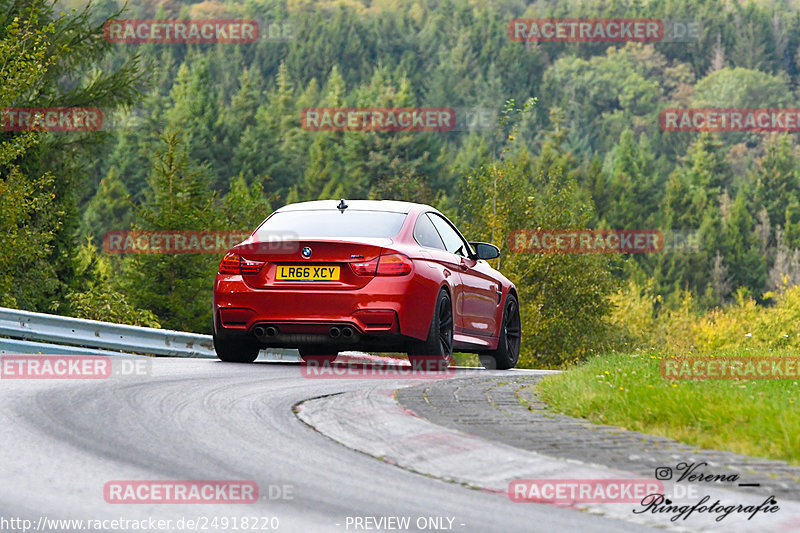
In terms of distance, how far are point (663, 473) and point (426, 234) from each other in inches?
264

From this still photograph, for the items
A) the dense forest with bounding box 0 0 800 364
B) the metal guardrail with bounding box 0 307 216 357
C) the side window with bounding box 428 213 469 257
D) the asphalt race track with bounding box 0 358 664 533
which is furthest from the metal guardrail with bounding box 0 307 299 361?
the dense forest with bounding box 0 0 800 364

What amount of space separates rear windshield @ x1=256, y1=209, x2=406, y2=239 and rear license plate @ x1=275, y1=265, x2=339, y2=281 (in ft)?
1.07

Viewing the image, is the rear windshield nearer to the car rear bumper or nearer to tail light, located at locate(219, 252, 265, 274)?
tail light, located at locate(219, 252, 265, 274)

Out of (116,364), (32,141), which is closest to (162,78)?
(32,141)

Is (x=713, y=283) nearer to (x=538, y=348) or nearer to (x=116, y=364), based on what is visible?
(x=538, y=348)

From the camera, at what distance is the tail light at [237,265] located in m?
11.5

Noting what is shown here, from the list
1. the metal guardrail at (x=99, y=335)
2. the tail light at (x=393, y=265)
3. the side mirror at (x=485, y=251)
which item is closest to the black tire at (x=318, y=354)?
the metal guardrail at (x=99, y=335)

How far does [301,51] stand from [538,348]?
134 m

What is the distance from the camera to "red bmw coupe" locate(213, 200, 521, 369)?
36.6ft

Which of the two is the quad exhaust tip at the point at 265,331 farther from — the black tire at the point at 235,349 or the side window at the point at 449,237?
the side window at the point at 449,237

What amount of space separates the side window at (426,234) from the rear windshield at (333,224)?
231 millimetres

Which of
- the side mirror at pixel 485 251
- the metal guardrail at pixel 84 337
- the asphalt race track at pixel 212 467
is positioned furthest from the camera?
the metal guardrail at pixel 84 337

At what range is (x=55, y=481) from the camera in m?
5.70

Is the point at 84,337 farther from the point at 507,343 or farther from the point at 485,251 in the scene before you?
the point at 507,343
